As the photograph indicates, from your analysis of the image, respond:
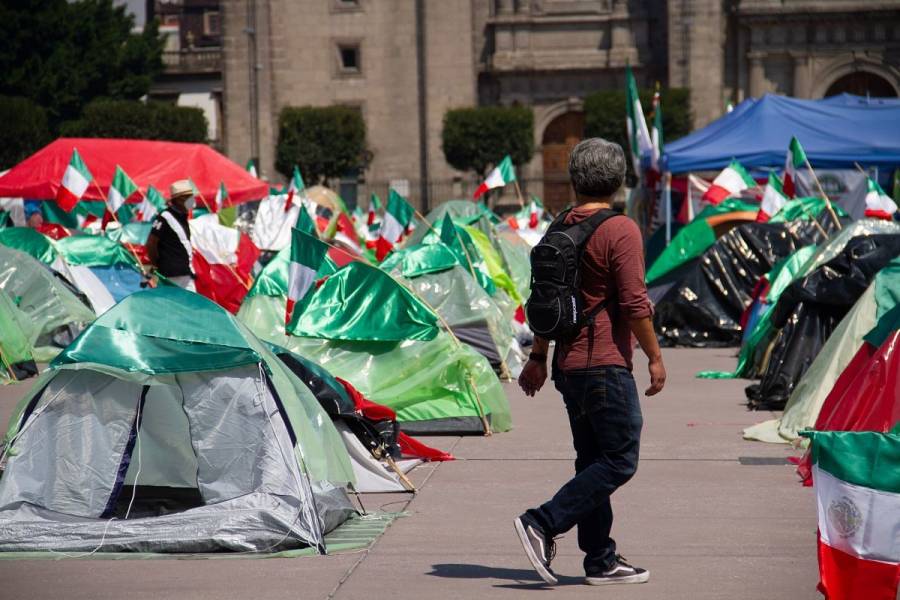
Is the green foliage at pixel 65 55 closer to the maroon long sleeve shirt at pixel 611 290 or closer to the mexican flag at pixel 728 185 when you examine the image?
the mexican flag at pixel 728 185

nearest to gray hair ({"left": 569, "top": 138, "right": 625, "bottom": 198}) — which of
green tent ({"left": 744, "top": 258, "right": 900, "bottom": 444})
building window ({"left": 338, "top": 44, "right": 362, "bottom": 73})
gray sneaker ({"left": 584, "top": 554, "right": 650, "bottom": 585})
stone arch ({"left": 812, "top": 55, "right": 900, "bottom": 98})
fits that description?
gray sneaker ({"left": 584, "top": 554, "right": 650, "bottom": 585})

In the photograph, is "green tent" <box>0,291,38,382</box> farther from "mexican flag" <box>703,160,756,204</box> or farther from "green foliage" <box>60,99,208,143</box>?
"green foliage" <box>60,99,208,143</box>

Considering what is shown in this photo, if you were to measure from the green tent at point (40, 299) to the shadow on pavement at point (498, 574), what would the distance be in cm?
957

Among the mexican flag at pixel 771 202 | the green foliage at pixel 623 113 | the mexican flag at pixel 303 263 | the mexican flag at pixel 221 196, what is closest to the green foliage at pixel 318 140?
the green foliage at pixel 623 113

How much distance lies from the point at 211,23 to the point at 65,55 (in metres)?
31.8

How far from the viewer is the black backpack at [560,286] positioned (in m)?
5.87

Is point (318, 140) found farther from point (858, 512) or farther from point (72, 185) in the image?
point (858, 512)

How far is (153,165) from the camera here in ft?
89.4

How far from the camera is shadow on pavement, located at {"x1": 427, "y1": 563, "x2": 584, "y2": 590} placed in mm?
6230

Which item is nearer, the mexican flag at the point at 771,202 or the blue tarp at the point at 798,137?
the mexican flag at the point at 771,202

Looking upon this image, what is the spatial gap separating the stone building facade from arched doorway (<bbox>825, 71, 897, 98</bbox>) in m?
0.05

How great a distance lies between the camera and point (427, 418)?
10.7 m

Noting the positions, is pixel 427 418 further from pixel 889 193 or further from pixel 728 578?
pixel 889 193

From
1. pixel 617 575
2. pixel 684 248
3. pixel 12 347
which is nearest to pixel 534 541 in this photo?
pixel 617 575
